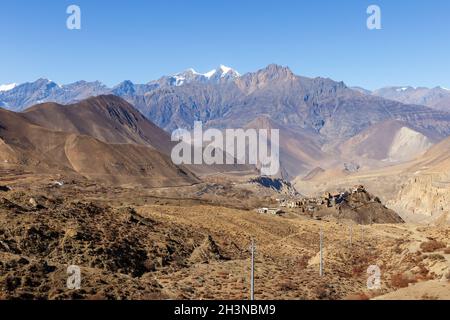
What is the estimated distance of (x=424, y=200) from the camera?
169 metres

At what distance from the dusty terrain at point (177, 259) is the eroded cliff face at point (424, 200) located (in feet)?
309

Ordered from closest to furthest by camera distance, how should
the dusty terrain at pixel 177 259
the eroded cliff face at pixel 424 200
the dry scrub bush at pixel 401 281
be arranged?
1. the dusty terrain at pixel 177 259
2. the dry scrub bush at pixel 401 281
3. the eroded cliff face at pixel 424 200

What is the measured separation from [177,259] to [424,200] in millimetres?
139328

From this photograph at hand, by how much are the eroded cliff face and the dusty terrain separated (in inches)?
3706

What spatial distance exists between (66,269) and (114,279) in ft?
9.44

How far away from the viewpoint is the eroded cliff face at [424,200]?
15488 centimetres

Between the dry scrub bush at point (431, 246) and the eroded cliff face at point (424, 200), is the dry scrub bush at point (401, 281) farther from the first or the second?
the eroded cliff face at point (424, 200)

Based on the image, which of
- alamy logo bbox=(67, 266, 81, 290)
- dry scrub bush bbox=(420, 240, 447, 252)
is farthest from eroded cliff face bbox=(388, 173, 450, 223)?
alamy logo bbox=(67, 266, 81, 290)

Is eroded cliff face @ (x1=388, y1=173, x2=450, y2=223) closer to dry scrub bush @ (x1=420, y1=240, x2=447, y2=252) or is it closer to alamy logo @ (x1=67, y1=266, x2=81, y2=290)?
dry scrub bush @ (x1=420, y1=240, x2=447, y2=252)

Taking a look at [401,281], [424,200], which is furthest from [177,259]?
[424,200]

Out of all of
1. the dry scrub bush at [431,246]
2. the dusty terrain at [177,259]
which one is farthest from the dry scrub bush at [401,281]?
the dry scrub bush at [431,246]

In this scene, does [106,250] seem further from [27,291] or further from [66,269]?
[27,291]

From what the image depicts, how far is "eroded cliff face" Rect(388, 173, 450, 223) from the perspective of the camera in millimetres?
154875

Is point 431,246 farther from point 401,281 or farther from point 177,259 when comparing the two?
point 177,259
